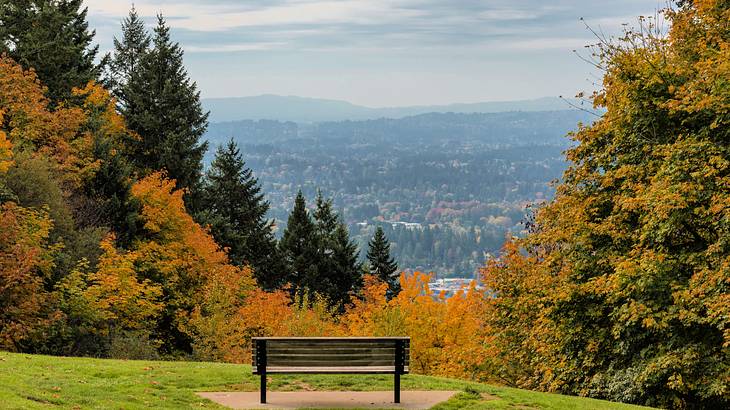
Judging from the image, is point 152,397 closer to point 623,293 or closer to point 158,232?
point 623,293

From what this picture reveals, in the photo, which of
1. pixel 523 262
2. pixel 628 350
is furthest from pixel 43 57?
pixel 628 350

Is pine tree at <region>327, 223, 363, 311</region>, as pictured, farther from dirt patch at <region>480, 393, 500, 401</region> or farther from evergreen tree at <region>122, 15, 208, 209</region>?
dirt patch at <region>480, 393, 500, 401</region>

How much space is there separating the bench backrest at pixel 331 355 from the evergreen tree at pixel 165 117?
46.4 metres

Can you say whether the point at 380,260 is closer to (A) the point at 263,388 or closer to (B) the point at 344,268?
(B) the point at 344,268

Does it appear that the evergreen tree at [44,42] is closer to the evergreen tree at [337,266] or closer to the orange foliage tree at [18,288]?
the orange foliage tree at [18,288]

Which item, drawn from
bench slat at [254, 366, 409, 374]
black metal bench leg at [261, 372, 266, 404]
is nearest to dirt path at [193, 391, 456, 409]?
black metal bench leg at [261, 372, 266, 404]

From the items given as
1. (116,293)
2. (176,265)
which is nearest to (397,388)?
(116,293)

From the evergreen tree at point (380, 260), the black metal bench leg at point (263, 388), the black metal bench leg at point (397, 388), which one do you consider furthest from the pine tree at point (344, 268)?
the black metal bench leg at point (263, 388)

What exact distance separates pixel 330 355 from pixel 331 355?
0.06 feet

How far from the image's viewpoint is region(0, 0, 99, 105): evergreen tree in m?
50.0

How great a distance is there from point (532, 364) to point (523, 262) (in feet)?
16.1

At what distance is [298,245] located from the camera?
247 ft

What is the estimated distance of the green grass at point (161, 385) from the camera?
1366 centimetres

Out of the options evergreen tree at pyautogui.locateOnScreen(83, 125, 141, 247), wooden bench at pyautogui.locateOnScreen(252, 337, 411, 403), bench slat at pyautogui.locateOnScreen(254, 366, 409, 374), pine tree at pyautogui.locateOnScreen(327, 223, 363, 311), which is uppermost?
evergreen tree at pyautogui.locateOnScreen(83, 125, 141, 247)
